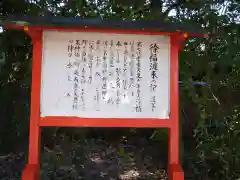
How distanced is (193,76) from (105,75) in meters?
1.70

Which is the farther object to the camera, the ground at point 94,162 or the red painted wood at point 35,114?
the ground at point 94,162

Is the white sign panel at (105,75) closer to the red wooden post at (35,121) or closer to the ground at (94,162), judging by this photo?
the red wooden post at (35,121)

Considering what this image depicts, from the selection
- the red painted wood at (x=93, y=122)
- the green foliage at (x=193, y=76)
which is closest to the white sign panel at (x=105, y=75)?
the red painted wood at (x=93, y=122)

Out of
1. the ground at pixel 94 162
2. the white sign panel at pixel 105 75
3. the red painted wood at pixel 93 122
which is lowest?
the ground at pixel 94 162

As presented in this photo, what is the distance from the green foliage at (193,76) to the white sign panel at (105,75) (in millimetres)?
1116

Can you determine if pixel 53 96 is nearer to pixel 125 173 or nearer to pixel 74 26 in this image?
pixel 74 26

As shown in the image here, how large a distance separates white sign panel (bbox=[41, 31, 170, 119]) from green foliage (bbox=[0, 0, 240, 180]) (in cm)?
112

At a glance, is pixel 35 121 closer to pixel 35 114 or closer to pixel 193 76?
pixel 35 114

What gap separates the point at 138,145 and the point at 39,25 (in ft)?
9.02

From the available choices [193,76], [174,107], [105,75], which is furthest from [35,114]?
[193,76]

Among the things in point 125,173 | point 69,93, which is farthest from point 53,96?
point 125,173

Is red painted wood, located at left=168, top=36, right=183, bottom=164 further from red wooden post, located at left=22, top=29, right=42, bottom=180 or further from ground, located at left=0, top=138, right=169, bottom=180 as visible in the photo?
red wooden post, located at left=22, top=29, right=42, bottom=180

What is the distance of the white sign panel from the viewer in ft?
11.1

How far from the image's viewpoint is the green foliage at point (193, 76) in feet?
14.4
